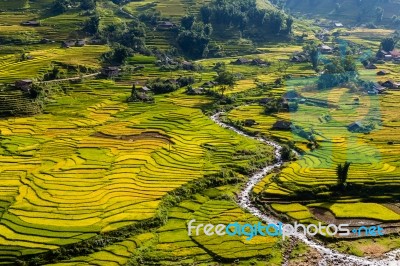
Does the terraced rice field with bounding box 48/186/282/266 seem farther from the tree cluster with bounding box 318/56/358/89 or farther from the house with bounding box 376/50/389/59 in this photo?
the house with bounding box 376/50/389/59

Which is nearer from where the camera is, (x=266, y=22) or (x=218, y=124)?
(x=218, y=124)

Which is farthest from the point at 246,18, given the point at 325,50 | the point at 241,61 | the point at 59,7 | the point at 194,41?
the point at 59,7

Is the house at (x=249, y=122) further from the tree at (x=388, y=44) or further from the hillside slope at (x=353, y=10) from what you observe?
the hillside slope at (x=353, y=10)

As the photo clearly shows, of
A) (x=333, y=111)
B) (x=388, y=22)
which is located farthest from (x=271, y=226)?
(x=388, y=22)

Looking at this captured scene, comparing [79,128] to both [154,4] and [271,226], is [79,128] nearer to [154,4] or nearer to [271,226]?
[271,226]

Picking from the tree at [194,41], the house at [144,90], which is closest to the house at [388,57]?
the tree at [194,41]

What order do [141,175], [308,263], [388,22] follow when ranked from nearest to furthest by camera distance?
[308,263] → [141,175] → [388,22]

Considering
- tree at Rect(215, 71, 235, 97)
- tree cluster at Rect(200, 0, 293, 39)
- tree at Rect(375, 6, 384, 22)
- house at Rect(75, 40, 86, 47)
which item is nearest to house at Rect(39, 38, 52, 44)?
house at Rect(75, 40, 86, 47)
